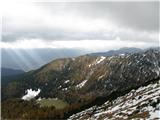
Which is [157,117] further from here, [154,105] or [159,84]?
[159,84]

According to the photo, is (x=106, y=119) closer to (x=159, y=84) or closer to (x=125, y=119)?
(x=125, y=119)

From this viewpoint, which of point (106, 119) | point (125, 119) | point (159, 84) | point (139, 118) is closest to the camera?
point (139, 118)

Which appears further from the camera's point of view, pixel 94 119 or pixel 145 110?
pixel 94 119

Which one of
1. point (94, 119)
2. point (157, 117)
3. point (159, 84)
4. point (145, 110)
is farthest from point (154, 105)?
point (159, 84)

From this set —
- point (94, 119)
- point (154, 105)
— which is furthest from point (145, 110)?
point (94, 119)

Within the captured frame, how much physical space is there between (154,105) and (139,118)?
7666mm

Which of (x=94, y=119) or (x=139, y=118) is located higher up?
(x=139, y=118)

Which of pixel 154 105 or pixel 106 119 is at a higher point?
pixel 154 105

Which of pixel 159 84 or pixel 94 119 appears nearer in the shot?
pixel 94 119

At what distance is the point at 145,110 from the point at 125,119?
168 inches

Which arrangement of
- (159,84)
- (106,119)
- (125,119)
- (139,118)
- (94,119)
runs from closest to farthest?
(139,118)
(125,119)
(106,119)
(94,119)
(159,84)

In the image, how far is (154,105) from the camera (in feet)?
184

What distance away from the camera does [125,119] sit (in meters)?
54.2

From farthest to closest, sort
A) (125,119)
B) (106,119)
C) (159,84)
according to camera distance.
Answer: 1. (159,84)
2. (106,119)
3. (125,119)
